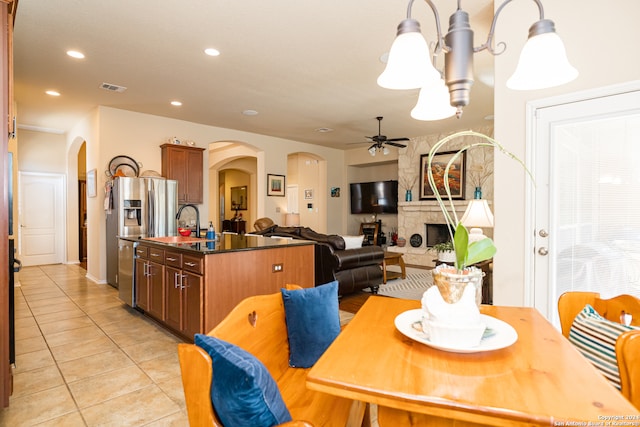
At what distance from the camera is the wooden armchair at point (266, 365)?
846 millimetres

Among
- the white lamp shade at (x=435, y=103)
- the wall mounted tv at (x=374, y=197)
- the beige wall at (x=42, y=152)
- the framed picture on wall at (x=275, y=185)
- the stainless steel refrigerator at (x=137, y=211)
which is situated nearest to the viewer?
the white lamp shade at (x=435, y=103)

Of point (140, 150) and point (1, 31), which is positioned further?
point (140, 150)

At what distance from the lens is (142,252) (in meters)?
3.67

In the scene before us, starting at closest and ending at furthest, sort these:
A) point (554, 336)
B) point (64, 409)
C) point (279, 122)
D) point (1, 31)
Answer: point (554, 336), point (1, 31), point (64, 409), point (279, 122)

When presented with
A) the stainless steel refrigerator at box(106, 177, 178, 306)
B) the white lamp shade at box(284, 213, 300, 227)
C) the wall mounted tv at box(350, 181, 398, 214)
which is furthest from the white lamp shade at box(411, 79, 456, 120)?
the wall mounted tv at box(350, 181, 398, 214)

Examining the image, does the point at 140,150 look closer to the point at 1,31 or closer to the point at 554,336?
the point at 1,31

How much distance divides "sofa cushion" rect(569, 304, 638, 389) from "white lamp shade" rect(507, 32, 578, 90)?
2.76ft

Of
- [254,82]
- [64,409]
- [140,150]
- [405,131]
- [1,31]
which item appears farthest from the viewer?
[405,131]

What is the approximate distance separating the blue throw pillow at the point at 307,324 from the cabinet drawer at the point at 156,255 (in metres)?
2.21

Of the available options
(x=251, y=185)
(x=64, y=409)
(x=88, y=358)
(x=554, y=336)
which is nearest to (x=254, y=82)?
(x=88, y=358)

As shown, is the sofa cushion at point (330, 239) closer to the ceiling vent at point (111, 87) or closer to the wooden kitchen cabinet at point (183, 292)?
the wooden kitchen cabinet at point (183, 292)

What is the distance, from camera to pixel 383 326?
124cm

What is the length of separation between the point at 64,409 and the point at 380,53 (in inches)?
156

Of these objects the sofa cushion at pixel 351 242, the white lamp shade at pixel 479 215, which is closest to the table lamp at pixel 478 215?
the white lamp shade at pixel 479 215
